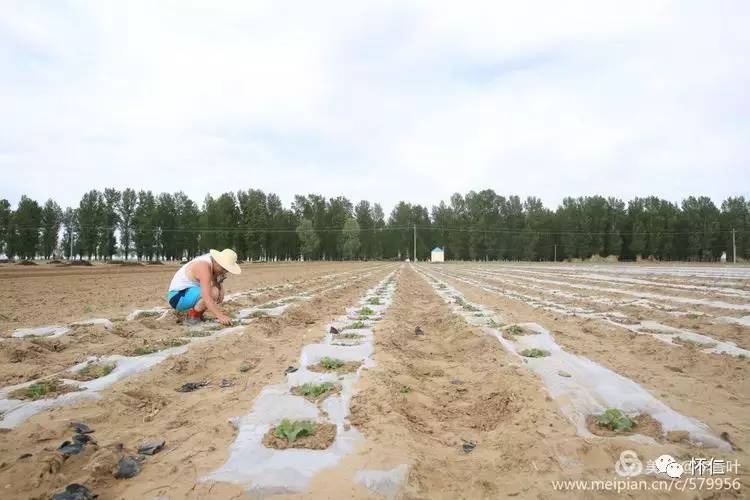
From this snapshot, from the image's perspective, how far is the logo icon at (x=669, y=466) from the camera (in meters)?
2.90

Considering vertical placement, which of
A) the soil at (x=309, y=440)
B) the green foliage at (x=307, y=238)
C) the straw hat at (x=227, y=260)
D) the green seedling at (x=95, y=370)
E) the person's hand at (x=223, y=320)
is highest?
the green foliage at (x=307, y=238)

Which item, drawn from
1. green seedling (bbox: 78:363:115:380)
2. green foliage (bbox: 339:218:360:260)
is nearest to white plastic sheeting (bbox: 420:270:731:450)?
green seedling (bbox: 78:363:115:380)

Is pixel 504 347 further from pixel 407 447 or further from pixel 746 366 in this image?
pixel 407 447

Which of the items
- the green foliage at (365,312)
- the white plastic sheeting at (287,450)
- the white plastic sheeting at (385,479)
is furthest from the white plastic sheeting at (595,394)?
the green foliage at (365,312)

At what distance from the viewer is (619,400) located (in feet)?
14.0

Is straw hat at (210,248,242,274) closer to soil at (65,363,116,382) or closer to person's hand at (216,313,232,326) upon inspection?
person's hand at (216,313,232,326)

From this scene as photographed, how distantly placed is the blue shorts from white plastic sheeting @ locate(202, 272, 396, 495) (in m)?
3.89

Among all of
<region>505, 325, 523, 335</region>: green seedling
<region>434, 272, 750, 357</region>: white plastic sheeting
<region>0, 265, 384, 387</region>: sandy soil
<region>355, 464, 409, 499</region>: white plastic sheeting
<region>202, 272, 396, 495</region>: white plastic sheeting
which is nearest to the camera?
<region>355, 464, 409, 499</region>: white plastic sheeting

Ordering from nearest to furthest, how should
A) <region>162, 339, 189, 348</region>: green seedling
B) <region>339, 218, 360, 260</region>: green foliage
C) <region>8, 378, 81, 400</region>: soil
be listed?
<region>8, 378, 81, 400</region>: soil < <region>162, 339, 189, 348</region>: green seedling < <region>339, 218, 360, 260</region>: green foliage

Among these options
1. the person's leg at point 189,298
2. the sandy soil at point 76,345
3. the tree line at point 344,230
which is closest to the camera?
the sandy soil at point 76,345

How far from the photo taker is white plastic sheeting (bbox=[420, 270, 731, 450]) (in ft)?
11.9

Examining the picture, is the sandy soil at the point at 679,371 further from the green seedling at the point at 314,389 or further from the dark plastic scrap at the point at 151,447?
the dark plastic scrap at the point at 151,447

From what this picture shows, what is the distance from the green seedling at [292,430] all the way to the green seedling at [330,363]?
183 cm

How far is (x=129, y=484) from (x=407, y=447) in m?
1.84
